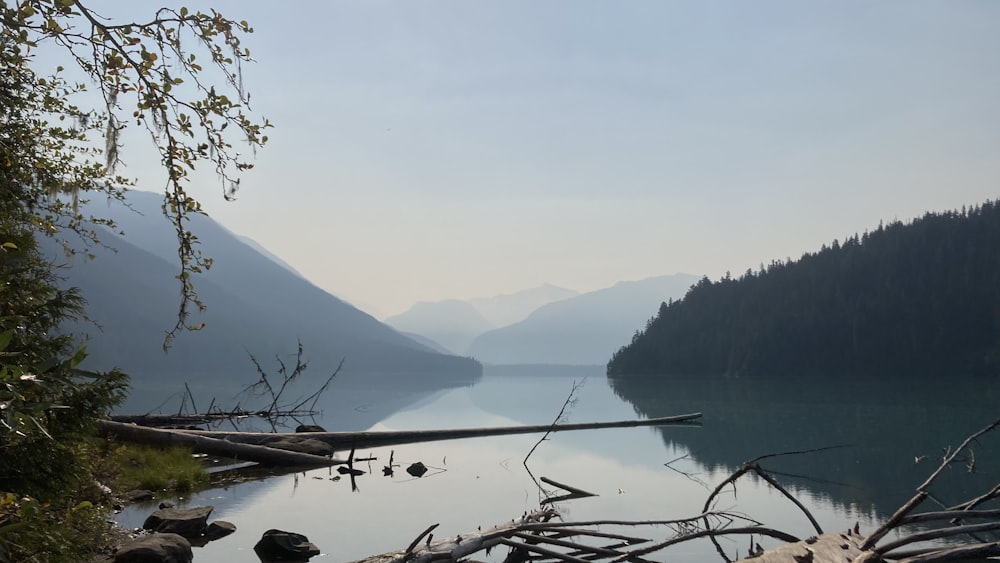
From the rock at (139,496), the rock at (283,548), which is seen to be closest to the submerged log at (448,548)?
the rock at (283,548)

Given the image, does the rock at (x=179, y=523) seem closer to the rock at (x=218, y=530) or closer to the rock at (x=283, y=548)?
the rock at (x=218, y=530)

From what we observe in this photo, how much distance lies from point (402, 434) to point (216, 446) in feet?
27.4

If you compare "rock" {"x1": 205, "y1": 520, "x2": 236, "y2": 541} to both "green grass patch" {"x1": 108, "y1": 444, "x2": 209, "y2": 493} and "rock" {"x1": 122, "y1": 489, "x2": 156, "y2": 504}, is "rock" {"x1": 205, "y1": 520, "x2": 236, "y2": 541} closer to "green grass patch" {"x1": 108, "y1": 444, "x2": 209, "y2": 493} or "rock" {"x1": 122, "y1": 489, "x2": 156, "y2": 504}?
"rock" {"x1": 122, "y1": 489, "x2": 156, "y2": 504}

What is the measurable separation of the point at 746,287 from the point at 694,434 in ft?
450

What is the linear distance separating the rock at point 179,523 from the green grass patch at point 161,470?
3.06 metres

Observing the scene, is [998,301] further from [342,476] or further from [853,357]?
[342,476]

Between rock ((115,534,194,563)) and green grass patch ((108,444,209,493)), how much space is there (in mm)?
4950

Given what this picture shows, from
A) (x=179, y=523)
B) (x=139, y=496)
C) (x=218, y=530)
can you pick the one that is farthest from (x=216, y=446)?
(x=179, y=523)

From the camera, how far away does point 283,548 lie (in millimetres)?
9148

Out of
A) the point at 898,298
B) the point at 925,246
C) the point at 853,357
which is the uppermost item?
the point at 925,246

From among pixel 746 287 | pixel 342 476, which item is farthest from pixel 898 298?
pixel 342 476

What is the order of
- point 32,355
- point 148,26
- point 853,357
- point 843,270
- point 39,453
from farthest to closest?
point 843,270, point 853,357, point 32,355, point 39,453, point 148,26

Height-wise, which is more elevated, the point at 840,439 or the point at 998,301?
the point at 998,301

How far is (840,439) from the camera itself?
27.1 meters
